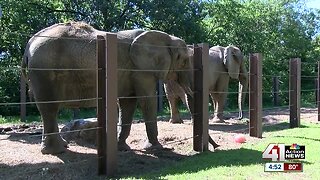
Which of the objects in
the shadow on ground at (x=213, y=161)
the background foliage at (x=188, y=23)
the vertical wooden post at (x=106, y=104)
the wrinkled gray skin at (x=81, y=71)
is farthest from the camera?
the background foliage at (x=188, y=23)

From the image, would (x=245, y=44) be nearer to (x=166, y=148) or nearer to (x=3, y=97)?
(x=3, y=97)

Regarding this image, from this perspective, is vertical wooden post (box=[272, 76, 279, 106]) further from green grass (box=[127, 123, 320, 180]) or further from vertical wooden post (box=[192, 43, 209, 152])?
vertical wooden post (box=[192, 43, 209, 152])

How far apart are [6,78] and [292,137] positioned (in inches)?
484

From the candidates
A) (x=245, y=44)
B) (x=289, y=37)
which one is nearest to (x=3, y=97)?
(x=245, y=44)

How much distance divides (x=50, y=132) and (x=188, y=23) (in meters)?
15.2

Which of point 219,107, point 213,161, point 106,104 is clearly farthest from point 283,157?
point 219,107

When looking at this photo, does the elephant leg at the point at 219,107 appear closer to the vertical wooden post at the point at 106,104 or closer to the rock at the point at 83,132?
the rock at the point at 83,132

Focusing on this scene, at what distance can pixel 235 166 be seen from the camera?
6941 millimetres

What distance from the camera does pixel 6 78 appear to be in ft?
60.1

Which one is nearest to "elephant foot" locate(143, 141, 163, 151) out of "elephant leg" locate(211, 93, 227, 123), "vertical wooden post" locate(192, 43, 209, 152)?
"vertical wooden post" locate(192, 43, 209, 152)

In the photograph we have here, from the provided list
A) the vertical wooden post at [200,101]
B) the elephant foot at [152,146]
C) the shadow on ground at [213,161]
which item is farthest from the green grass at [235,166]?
the elephant foot at [152,146]

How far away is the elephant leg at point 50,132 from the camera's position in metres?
7.84

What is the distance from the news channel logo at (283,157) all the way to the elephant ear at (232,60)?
694cm

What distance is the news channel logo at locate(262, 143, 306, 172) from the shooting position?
6.55 metres
